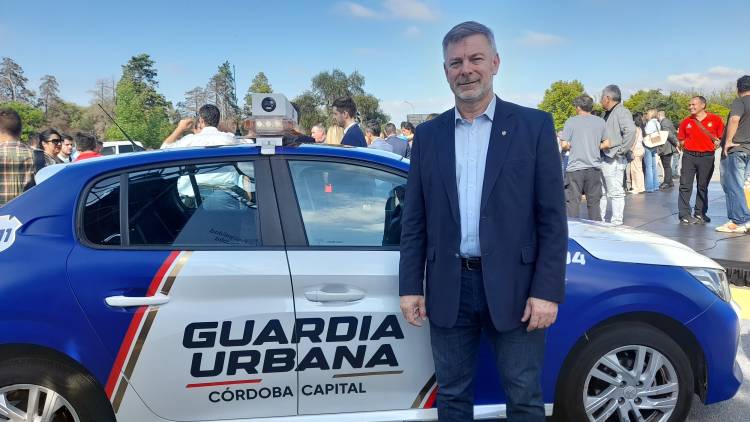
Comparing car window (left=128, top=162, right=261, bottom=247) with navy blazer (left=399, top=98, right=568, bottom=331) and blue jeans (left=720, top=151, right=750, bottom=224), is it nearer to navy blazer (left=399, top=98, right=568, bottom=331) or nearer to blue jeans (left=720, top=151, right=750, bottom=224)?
navy blazer (left=399, top=98, right=568, bottom=331)

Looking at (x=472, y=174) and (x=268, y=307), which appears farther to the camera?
(x=268, y=307)

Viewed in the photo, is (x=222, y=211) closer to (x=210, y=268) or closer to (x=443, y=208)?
(x=210, y=268)

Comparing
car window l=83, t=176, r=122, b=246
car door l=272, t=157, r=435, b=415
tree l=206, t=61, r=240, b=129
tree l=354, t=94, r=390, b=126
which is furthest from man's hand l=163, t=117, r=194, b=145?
tree l=206, t=61, r=240, b=129

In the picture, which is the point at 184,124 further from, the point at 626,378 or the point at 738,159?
the point at 738,159

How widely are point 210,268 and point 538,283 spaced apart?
1332mm

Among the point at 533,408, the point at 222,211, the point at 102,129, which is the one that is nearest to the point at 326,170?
the point at 222,211

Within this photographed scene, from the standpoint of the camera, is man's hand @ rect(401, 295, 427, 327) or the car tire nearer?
man's hand @ rect(401, 295, 427, 327)

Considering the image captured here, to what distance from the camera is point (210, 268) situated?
2.23 m

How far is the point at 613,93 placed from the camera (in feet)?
21.8

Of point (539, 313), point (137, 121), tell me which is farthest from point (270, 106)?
point (137, 121)

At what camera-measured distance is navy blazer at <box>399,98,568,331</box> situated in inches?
71.6

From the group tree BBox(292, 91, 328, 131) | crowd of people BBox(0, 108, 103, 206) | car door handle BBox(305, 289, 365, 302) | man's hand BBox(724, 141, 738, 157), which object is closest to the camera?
car door handle BBox(305, 289, 365, 302)

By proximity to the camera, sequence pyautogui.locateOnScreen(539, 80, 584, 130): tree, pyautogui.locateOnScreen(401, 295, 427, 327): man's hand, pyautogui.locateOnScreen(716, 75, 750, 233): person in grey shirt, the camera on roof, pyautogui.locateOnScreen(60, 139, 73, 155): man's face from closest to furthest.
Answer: pyautogui.locateOnScreen(401, 295, 427, 327): man's hand
the camera on roof
pyautogui.locateOnScreen(716, 75, 750, 233): person in grey shirt
pyautogui.locateOnScreen(60, 139, 73, 155): man's face
pyautogui.locateOnScreen(539, 80, 584, 130): tree

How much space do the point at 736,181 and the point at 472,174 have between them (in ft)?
20.5
